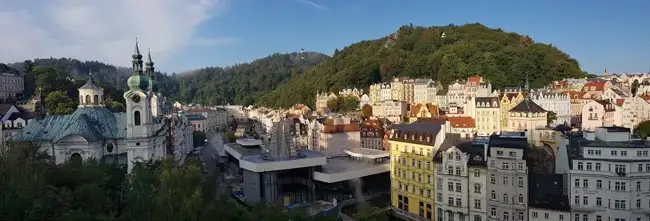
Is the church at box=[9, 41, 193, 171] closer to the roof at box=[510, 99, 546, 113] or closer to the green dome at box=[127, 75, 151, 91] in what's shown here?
the green dome at box=[127, 75, 151, 91]

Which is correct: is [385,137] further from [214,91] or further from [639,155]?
[214,91]

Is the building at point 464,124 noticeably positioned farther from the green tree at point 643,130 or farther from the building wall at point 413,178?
the building wall at point 413,178

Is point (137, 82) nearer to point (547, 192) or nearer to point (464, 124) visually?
point (547, 192)

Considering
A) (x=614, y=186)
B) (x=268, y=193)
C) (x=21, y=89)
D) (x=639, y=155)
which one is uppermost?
(x=21, y=89)

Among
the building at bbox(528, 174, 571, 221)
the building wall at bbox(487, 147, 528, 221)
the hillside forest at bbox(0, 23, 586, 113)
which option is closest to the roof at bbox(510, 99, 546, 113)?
the building at bbox(528, 174, 571, 221)

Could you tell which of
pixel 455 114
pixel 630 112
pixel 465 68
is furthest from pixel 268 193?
pixel 465 68

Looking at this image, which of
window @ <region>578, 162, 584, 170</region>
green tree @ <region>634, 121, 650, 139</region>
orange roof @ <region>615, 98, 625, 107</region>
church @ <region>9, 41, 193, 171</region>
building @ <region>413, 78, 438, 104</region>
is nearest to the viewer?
window @ <region>578, 162, 584, 170</region>

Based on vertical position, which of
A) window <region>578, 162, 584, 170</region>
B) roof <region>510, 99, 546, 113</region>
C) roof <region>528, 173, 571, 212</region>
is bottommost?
roof <region>528, 173, 571, 212</region>

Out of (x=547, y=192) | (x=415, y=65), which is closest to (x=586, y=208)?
(x=547, y=192)
